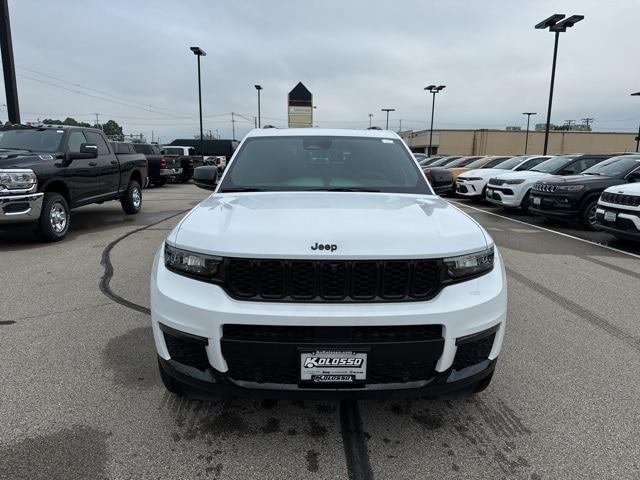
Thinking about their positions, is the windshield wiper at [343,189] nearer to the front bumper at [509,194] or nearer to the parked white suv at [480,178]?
the front bumper at [509,194]

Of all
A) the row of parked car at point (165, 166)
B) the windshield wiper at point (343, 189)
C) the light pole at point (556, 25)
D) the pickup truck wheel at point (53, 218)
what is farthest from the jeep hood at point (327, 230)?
the light pole at point (556, 25)

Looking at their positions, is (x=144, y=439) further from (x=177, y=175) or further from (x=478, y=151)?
(x=478, y=151)

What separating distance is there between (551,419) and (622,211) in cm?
644

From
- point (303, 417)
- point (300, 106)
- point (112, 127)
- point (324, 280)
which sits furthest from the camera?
point (112, 127)

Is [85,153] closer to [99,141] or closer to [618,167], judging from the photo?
[99,141]

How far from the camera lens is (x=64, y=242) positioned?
808 centimetres

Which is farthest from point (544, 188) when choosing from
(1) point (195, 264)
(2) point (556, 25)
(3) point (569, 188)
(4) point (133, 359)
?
(2) point (556, 25)

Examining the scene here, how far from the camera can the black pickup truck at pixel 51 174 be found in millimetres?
7250

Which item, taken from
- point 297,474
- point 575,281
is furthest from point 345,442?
point 575,281

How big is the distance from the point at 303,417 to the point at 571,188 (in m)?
9.50

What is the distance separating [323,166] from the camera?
3869mm

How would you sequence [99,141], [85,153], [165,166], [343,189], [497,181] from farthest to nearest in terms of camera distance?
[165,166]
[497,181]
[99,141]
[85,153]
[343,189]

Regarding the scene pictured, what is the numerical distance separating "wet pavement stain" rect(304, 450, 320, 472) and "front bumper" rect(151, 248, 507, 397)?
415 mm

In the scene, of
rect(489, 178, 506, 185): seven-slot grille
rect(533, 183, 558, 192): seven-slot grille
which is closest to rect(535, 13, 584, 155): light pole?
rect(489, 178, 506, 185): seven-slot grille
